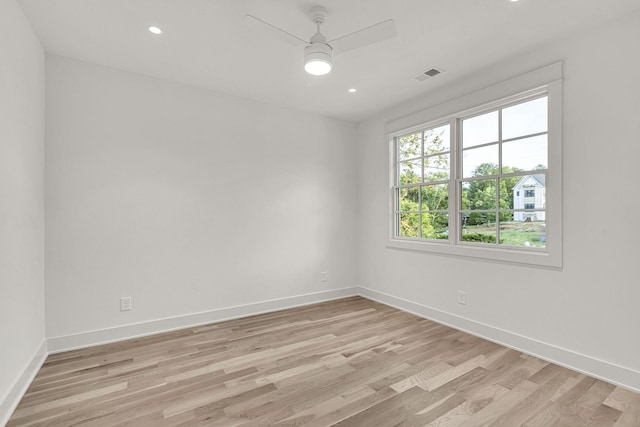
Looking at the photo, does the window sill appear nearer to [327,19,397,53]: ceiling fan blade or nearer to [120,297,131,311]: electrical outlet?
[327,19,397,53]: ceiling fan blade

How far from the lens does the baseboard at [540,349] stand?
229 centimetres

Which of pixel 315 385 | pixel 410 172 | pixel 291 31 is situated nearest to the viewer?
pixel 315 385

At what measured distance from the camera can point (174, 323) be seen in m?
3.40

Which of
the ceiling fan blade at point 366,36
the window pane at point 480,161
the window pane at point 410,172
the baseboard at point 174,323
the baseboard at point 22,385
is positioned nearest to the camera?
the baseboard at point 22,385

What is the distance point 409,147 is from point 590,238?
88.3 inches

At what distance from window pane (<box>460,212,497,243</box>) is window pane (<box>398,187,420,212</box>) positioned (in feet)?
2.36

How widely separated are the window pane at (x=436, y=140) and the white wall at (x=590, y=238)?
61cm

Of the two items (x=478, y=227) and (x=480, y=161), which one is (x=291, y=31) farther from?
(x=478, y=227)

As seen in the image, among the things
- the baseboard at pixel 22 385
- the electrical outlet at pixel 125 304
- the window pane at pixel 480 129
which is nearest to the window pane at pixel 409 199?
the window pane at pixel 480 129

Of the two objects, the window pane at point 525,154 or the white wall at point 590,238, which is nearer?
the white wall at point 590,238

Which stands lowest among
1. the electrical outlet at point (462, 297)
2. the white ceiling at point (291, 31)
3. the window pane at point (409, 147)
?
the electrical outlet at point (462, 297)

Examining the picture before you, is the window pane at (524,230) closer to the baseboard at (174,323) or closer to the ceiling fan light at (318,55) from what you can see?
the ceiling fan light at (318,55)

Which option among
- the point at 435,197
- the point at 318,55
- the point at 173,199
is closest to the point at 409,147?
the point at 435,197

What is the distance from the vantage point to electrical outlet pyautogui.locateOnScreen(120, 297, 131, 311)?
10.3ft
